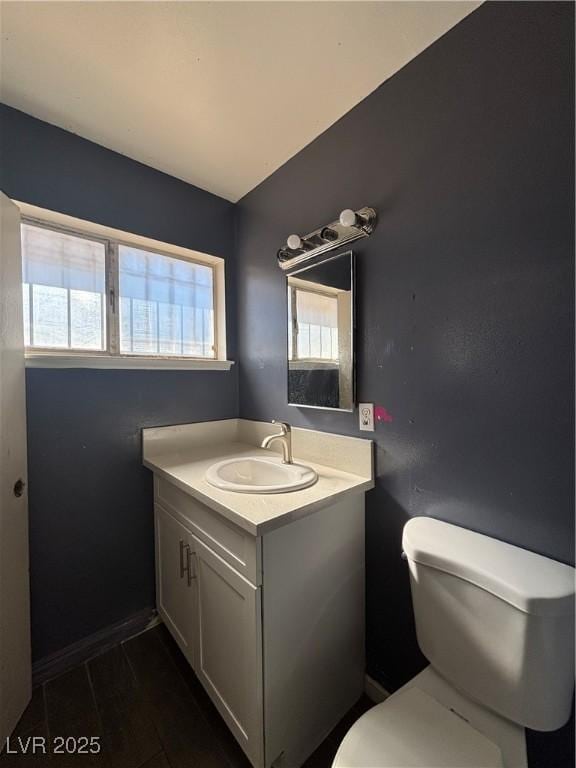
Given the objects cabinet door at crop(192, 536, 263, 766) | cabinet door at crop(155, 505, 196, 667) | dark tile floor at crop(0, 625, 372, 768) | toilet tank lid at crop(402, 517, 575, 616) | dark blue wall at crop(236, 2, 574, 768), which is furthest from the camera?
cabinet door at crop(155, 505, 196, 667)

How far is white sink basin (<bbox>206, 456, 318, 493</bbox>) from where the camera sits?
3.61ft

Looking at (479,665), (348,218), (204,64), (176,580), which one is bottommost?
(176,580)

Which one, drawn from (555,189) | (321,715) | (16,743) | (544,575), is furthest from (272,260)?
(16,743)

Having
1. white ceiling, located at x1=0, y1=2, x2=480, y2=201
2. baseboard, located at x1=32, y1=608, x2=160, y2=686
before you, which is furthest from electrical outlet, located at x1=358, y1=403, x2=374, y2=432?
baseboard, located at x1=32, y1=608, x2=160, y2=686

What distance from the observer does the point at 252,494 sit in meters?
1.07

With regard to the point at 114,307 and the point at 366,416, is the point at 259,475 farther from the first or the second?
the point at 114,307

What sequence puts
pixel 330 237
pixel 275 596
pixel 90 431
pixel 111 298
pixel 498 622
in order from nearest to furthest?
pixel 498 622
pixel 275 596
pixel 330 237
pixel 90 431
pixel 111 298

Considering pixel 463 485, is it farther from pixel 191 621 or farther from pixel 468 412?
pixel 191 621

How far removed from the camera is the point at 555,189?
0.80 meters

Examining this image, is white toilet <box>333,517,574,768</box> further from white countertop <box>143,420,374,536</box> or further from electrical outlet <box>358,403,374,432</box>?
electrical outlet <box>358,403,374,432</box>

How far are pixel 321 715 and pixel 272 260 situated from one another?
195 cm

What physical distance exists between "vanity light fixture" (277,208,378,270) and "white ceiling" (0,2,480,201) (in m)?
0.46

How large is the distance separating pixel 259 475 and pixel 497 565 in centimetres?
94

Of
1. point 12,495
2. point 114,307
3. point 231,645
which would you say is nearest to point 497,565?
point 231,645
